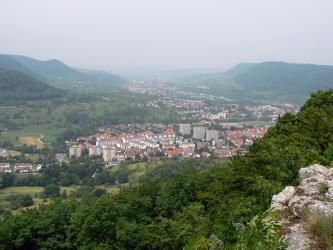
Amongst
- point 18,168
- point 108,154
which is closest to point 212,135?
point 108,154

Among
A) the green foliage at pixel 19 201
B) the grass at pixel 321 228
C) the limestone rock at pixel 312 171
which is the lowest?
the green foliage at pixel 19 201

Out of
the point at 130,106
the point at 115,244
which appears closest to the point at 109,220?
the point at 115,244

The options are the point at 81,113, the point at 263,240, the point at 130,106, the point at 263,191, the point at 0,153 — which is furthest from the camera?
the point at 130,106

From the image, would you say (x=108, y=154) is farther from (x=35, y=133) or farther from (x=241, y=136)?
(x=241, y=136)

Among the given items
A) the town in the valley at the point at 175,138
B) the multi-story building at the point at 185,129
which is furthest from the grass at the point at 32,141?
the multi-story building at the point at 185,129

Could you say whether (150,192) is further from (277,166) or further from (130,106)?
(130,106)

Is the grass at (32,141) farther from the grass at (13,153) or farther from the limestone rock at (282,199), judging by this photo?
the limestone rock at (282,199)
